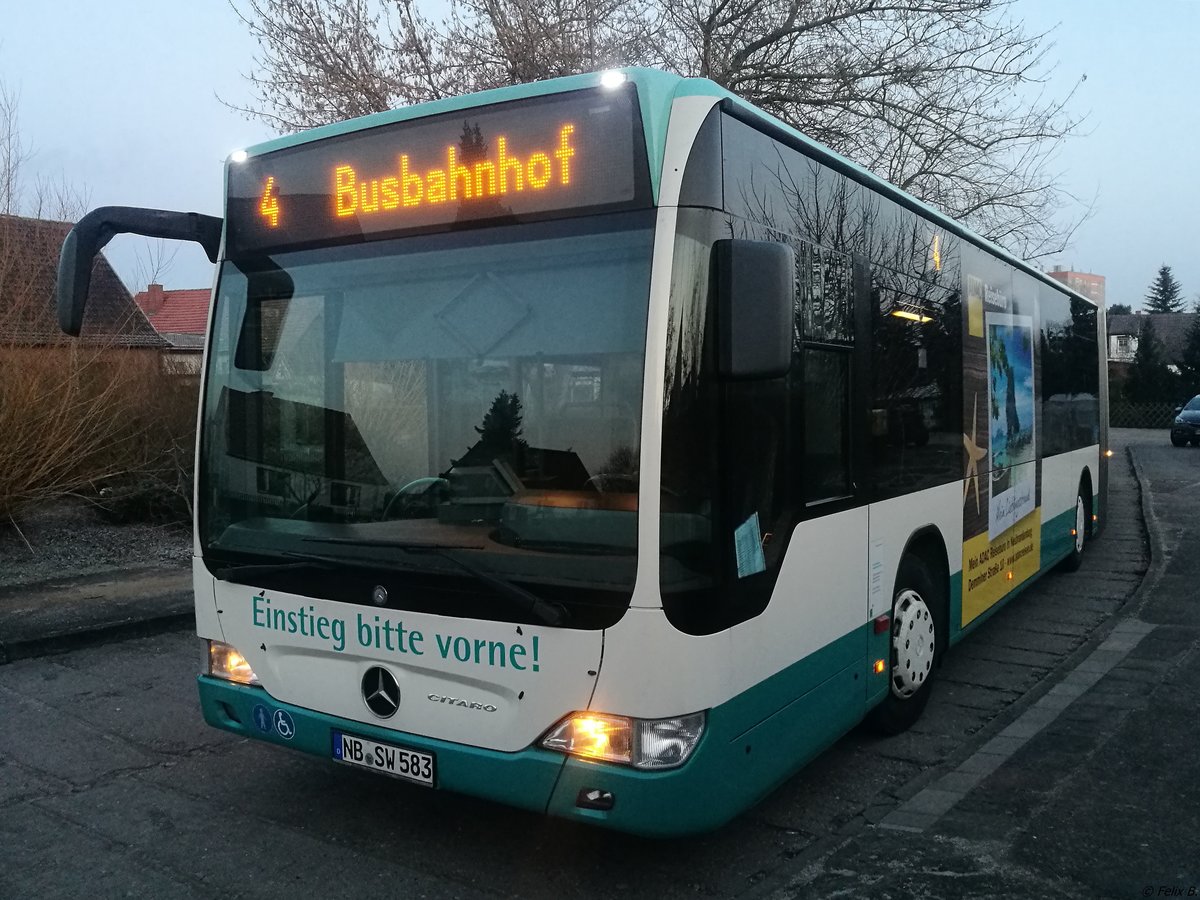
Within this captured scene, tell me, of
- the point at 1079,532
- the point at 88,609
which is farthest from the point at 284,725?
the point at 1079,532

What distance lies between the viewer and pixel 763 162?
394cm

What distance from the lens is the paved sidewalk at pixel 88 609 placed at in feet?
24.4

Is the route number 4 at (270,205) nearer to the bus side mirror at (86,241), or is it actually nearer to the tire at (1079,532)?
the bus side mirror at (86,241)

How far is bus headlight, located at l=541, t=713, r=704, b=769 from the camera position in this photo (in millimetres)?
3398

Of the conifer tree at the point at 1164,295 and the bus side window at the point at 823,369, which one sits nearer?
the bus side window at the point at 823,369

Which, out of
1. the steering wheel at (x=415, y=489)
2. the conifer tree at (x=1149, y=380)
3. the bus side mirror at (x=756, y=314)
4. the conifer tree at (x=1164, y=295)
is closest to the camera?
the bus side mirror at (x=756, y=314)

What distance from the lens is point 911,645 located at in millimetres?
5383

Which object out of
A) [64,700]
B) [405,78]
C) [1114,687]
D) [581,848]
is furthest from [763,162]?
[405,78]

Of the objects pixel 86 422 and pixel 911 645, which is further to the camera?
pixel 86 422

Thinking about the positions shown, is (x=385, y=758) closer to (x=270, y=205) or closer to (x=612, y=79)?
(x=270, y=205)

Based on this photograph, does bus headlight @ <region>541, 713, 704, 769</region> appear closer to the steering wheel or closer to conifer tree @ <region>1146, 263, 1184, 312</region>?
the steering wheel

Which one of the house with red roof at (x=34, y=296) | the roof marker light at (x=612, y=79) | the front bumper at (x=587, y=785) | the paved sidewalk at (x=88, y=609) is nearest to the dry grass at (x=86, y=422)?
the house with red roof at (x=34, y=296)

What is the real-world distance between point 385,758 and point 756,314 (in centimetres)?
212

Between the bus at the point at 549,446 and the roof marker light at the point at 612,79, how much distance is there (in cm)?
2
